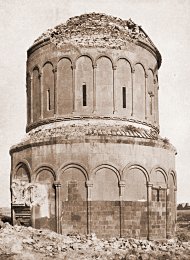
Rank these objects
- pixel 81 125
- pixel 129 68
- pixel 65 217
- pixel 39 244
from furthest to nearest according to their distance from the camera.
Answer: pixel 129 68 → pixel 81 125 → pixel 65 217 → pixel 39 244

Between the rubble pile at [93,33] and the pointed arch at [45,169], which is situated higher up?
the rubble pile at [93,33]

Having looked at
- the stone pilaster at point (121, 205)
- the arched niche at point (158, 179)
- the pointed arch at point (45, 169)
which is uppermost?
the pointed arch at point (45, 169)

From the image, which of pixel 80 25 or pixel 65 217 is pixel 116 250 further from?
pixel 80 25

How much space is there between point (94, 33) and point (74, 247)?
9.32 metres

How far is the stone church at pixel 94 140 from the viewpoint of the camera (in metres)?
17.6

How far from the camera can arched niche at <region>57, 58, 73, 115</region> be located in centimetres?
1956

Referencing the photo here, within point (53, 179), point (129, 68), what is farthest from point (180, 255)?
point (129, 68)

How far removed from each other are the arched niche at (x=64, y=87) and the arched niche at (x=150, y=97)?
12.5 ft

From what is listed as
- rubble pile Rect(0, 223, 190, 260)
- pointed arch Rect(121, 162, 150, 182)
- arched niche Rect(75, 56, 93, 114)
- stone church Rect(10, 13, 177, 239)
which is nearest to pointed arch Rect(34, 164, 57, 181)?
stone church Rect(10, 13, 177, 239)

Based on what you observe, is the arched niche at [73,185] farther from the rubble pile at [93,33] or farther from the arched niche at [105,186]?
the rubble pile at [93,33]

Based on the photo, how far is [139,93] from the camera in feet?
67.1

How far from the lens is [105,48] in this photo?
64.3ft

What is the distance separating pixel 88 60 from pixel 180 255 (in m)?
8.97

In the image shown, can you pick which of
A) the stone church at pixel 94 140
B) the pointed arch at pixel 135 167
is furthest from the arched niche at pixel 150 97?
the pointed arch at pixel 135 167
